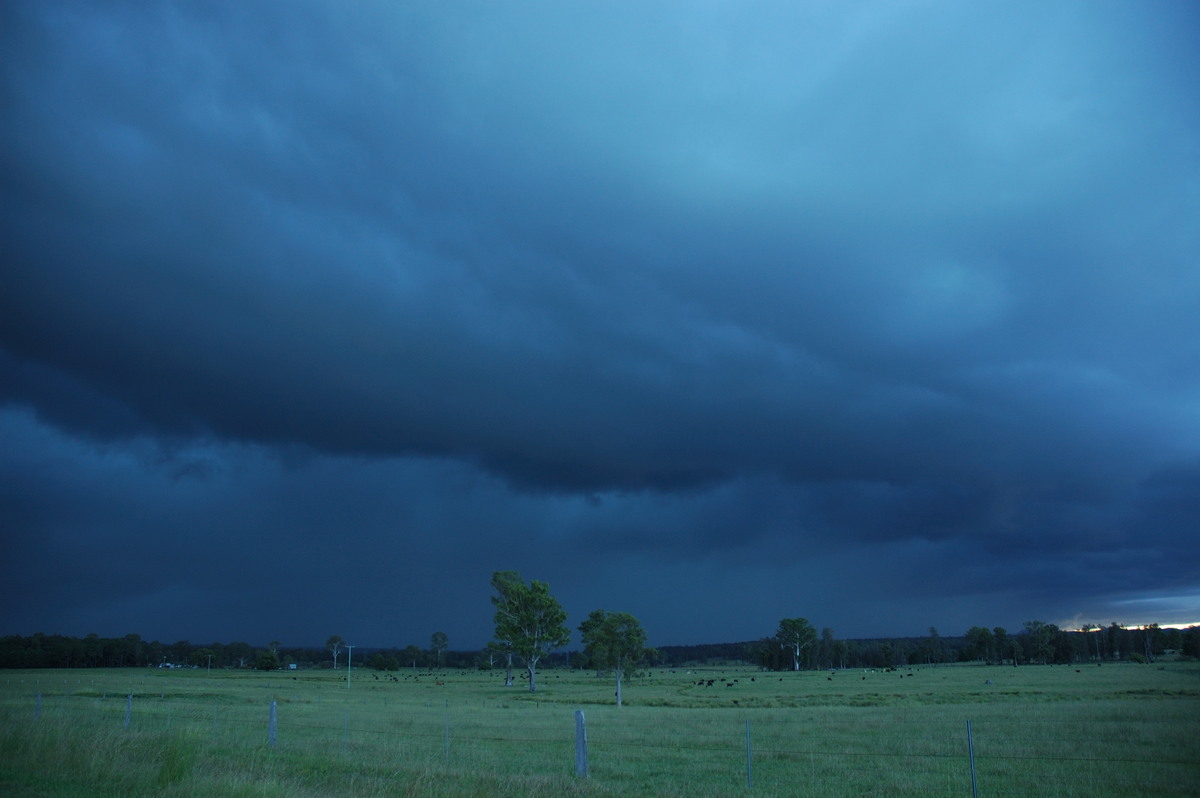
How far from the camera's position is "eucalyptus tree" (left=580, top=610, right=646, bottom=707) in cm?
8812

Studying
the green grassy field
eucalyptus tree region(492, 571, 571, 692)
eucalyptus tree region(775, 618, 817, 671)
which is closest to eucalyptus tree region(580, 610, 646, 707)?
eucalyptus tree region(492, 571, 571, 692)

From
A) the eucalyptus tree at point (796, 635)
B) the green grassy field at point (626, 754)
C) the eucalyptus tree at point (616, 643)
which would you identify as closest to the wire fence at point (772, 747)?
the green grassy field at point (626, 754)

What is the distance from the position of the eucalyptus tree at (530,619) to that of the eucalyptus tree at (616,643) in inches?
649

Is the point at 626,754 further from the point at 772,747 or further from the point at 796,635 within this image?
the point at 796,635

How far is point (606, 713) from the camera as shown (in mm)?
49156

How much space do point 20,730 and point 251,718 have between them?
22558 mm

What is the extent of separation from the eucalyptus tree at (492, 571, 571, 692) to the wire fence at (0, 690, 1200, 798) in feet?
217

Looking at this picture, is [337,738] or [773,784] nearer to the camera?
[773,784]

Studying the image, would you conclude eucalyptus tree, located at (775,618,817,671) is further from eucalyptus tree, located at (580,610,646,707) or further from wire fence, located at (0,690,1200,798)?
wire fence, located at (0,690,1200,798)

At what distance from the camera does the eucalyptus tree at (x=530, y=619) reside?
108 m

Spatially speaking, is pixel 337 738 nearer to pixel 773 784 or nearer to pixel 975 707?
pixel 773 784

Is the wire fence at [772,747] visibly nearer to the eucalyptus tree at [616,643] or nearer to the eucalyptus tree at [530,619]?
the eucalyptus tree at [616,643]

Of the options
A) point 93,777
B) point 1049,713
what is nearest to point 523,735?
point 93,777

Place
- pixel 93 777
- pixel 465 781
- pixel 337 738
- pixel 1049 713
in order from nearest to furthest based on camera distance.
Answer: pixel 93 777
pixel 465 781
pixel 337 738
pixel 1049 713
